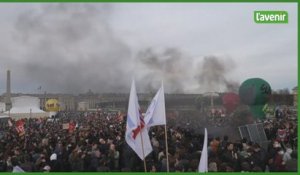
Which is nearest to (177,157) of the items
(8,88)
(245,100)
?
(245,100)

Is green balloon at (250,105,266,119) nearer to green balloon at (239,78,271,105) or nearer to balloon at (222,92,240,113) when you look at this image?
green balloon at (239,78,271,105)

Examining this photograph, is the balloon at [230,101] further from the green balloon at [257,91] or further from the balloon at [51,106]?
the balloon at [51,106]

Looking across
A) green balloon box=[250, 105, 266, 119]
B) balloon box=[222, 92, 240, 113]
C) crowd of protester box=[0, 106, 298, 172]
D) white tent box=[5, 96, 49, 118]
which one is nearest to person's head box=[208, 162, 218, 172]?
crowd of protester box=[0, 106, 298, 172]

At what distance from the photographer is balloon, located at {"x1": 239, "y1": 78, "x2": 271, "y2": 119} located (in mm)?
18500

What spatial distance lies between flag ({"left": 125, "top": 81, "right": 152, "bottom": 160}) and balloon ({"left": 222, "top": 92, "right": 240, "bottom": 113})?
14.3 m

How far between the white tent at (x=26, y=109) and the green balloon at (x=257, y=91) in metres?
25.7

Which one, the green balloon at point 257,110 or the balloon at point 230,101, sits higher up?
the balloon at point 230,101

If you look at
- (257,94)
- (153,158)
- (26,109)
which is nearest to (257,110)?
(257,94)

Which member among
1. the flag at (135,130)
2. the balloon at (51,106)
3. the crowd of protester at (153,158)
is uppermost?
the balloon at (51,106)

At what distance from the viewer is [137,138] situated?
833 centimetres

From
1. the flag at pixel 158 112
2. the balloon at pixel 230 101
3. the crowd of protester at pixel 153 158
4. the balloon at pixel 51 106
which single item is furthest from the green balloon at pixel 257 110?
the balloon at pixel 51 106

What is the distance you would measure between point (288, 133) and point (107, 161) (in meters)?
6.76

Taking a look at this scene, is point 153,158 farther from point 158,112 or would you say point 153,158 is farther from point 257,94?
point 257,94

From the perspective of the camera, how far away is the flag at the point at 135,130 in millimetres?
8258
